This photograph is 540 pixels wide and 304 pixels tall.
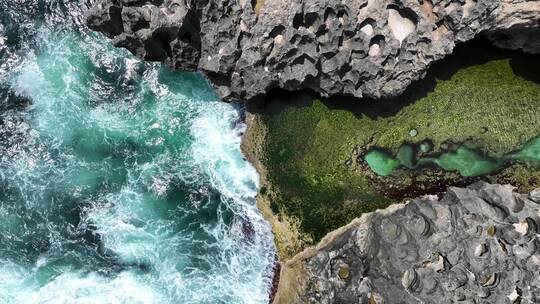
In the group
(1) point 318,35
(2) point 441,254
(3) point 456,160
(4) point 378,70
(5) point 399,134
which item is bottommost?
(2) point 441,254

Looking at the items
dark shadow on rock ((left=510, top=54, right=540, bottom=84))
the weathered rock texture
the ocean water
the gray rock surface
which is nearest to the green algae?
dark shadow on rock ((left=510, top=54, right=540, bottom=84))

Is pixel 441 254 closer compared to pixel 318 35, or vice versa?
pixel 441 254

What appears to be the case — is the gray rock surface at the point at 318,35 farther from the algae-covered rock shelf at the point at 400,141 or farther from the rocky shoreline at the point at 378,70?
the algae-covered rock shelf at the point at 400,141

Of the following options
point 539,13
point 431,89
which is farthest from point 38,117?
point 539,13

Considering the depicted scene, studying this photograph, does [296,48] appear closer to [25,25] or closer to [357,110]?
[357,110]

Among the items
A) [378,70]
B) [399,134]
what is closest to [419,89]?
[399,134]

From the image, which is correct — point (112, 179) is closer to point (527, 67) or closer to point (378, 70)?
point (378, 70)
